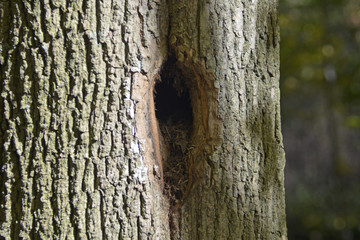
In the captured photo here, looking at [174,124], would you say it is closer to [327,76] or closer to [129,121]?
[129,121]

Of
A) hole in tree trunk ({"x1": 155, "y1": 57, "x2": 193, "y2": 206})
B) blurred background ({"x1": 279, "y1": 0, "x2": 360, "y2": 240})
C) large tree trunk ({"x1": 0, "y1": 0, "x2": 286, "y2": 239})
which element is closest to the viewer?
large tree trunk ({"x1": 0, "y1": 0, "x2": 286, "y2": 239})

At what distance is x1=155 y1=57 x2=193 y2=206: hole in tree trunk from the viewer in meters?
1.27

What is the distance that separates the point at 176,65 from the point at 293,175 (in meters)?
6.24

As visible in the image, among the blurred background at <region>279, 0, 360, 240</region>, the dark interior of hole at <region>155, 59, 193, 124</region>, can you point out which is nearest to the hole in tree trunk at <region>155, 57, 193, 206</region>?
the dark interior of hole at <region>155, 59, 193, 124</region>

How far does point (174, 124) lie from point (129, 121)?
28 cm

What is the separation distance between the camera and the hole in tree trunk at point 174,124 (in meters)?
1.27

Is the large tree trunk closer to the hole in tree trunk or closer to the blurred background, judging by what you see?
the hole in tree trunk

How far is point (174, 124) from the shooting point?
137 cm

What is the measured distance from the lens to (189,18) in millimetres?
1210

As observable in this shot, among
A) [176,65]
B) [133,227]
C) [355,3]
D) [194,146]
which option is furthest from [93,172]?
[355,3]

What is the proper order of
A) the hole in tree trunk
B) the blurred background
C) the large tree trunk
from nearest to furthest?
the large tree trunk, the hole in tree trunk, the blurred background

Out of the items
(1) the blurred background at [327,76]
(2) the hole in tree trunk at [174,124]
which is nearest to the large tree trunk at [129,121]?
(2) the hole in tree trunk at [174,124]

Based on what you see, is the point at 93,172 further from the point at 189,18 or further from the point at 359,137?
the point at 359,137

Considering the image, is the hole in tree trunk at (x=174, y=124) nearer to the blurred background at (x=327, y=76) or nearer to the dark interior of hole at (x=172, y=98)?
the dark interior of hole at (x=172, y=98)
